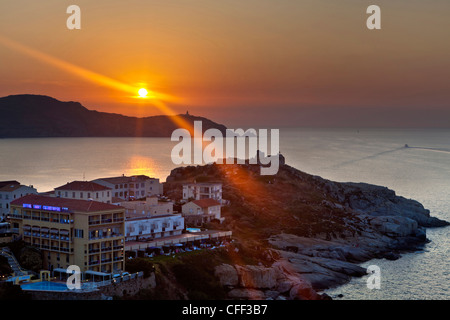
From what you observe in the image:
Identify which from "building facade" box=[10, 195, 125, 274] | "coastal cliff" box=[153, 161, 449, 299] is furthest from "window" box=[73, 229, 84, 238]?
"coastal cliff" box=[153, 161, 449, 299]

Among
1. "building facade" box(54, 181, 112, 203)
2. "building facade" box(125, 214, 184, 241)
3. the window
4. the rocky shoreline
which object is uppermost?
"building facade" box(54, 181, 112, 203)

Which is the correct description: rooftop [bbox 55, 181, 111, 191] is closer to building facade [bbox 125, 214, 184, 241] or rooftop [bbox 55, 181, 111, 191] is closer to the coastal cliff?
building facade [bbox 125, 214, 184, 241]

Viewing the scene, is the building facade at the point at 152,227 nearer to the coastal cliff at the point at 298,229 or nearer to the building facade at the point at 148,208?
the building facade at the point at 148,208

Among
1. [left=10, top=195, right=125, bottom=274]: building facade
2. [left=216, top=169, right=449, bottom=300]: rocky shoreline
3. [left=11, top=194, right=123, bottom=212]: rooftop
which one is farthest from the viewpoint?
[left=216, top=169, right=449, bottom=300]: rocky shoreline

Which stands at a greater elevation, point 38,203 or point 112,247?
point 38,203

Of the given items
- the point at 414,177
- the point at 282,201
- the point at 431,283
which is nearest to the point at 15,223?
the point at 431,283

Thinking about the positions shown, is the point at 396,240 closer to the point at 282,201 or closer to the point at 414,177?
the point at 282,201
